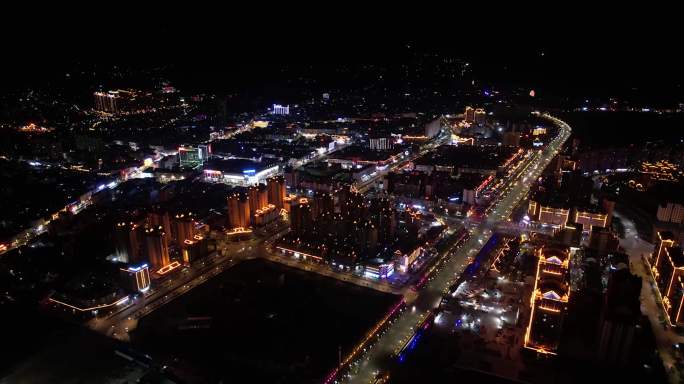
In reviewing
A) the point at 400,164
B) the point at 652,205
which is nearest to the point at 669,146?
the point at 652,205

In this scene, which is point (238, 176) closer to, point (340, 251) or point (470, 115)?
point (340, 251)

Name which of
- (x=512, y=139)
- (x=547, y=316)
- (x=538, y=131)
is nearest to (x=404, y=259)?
(x=547, y=316)

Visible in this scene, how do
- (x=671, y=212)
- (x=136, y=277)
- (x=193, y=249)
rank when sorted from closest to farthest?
(x=136, y=277) → (x=193, y=249) → (x=671, y=212)

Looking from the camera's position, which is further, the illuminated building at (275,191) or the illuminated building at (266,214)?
the illuminated building at (275,191)

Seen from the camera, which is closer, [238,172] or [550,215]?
[550,215]

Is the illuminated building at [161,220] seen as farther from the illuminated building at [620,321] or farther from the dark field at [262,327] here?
the illuminated building at [620,321]

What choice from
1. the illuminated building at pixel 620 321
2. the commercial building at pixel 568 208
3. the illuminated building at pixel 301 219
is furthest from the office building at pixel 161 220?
the commercial building at pixel 568 208

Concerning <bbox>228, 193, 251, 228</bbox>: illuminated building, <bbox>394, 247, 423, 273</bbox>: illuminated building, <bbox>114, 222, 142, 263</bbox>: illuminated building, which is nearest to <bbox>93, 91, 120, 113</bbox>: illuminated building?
<bbox>228, 193, 251, 228</bbox>: illuminated building
